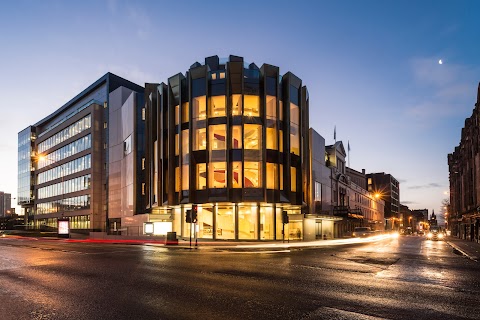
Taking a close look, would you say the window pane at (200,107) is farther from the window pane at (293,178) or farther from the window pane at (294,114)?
the window pane at (293,178)

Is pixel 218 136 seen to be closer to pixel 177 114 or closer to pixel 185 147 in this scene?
pixel 185 147

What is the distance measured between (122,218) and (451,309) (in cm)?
5486

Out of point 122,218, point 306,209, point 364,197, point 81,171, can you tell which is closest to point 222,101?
point 306,209

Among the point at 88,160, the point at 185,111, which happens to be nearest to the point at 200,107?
the point at 185,111

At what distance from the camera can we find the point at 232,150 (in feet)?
136

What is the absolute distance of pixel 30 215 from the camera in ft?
342

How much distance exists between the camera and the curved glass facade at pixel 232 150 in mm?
41344

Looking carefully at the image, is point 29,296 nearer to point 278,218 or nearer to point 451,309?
point 451,309

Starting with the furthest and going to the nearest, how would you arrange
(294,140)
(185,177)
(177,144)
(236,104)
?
(294,140) < (177,144) < (185,177) < (236,104)

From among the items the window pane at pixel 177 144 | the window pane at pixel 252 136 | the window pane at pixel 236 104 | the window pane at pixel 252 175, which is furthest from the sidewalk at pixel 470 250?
the window pane at pixel 177 144

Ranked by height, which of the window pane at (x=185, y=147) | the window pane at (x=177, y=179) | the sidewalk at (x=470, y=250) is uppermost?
the window pane at (x=185, y=147)

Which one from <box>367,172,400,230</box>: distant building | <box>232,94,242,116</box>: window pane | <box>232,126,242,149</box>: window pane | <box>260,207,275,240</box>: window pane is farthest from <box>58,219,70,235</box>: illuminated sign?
<box>367,172,400,230</box>: distant building

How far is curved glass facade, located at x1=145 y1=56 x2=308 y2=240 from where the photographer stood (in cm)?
4134

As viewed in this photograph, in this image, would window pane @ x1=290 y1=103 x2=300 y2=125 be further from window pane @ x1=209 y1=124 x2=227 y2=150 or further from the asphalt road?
the asphalt road
